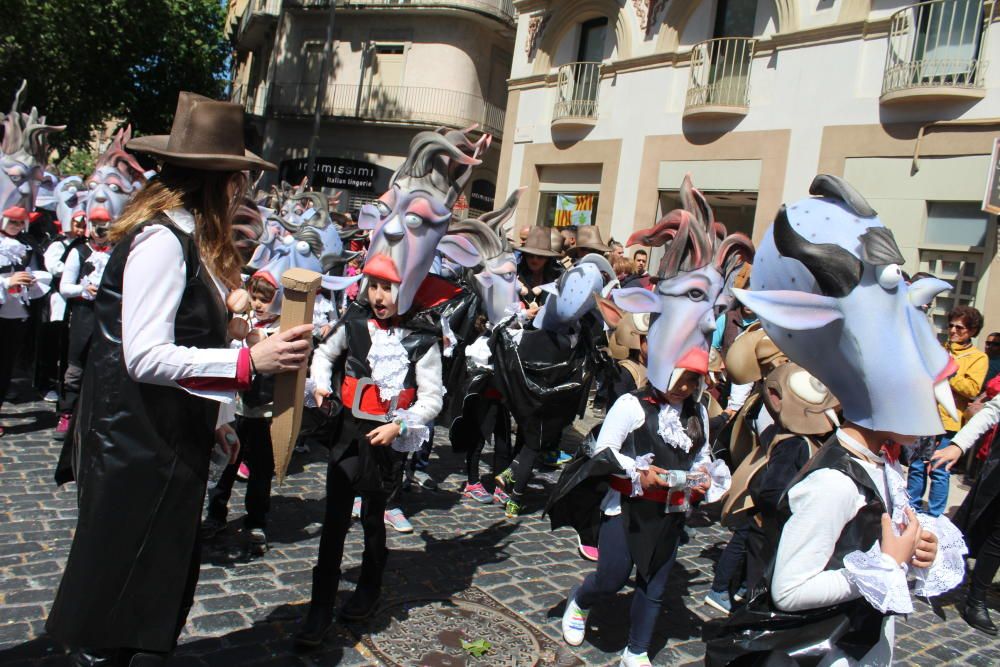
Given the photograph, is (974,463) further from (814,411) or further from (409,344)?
(409,344)

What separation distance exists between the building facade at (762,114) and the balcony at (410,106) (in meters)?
6.50

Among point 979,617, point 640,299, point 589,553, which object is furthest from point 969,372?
point 640,299

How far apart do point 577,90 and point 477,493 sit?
41.2ft

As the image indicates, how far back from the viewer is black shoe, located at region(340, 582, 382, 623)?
12.7 ft

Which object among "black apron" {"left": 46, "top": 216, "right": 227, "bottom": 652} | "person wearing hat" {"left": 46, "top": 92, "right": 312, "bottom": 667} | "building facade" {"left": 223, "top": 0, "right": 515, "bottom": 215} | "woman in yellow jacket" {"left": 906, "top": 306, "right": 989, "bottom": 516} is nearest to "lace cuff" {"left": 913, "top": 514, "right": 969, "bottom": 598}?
"person wearing hat" {"left": 46, "top": 92, "right": 312, "bottom": 667}

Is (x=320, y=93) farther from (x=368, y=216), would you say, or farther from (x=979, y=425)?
(x=979, y=425)

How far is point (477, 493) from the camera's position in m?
6.36

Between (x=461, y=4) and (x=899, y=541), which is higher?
(x=461, y=4)

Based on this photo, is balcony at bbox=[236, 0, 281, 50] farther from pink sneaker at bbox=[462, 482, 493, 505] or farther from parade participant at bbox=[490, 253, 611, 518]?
pink sneaker at bbox=[462, 482, 493, 505]

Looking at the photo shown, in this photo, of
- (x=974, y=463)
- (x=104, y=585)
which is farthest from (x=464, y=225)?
(x=974, y=463)

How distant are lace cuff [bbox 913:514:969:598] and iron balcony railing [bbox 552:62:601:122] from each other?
1498 centimetres

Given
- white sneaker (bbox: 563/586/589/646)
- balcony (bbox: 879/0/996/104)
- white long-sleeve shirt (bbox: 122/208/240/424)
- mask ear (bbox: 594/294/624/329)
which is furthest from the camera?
balcony (bbox: 879/0/996/104)

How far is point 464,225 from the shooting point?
574 centimetres

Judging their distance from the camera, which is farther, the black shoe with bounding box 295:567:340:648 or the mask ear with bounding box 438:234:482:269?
the mask ear with bounding box 438:234:482:269
